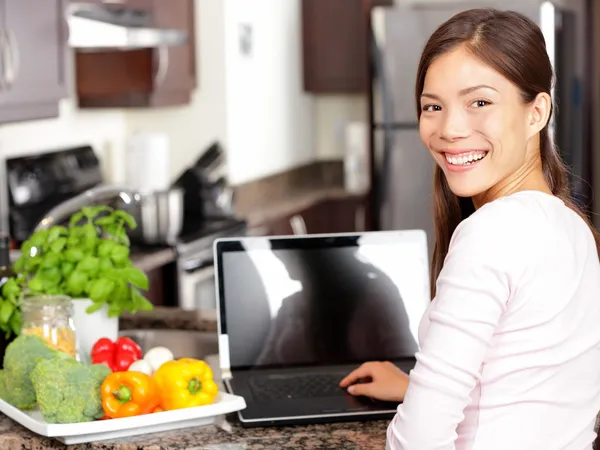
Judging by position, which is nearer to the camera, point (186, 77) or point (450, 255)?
point (450, 255)

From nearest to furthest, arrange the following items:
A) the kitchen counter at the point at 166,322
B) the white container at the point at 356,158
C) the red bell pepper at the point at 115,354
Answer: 1. the red bell pepper at the point at 115,354
2. the kitchen counter at the point at 166,322
3. the white container at the point at 356,158

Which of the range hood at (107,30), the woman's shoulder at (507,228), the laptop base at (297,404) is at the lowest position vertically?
the laptop base at (297,404)

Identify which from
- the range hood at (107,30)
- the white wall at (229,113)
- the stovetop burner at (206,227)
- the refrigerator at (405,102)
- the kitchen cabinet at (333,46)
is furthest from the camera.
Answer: the kitchen cabinet at (333,46)

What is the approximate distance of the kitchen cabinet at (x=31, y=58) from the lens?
315 cm

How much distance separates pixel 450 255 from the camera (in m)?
1.24

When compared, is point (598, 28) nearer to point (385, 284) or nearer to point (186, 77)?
point (186, 77)

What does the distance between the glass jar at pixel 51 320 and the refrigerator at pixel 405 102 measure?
3.14 meters

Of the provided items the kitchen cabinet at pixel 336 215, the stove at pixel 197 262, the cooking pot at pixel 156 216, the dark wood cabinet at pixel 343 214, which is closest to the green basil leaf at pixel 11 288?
the cooking pot at pixel 156 216

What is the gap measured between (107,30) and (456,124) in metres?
2.52

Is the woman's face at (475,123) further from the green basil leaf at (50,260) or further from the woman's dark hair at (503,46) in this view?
the green basil leaf at (50,260)

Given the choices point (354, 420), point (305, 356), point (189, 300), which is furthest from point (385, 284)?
point (189, 300)

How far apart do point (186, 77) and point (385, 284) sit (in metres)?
2.92

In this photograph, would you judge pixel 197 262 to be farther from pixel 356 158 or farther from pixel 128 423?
pixel 128 423

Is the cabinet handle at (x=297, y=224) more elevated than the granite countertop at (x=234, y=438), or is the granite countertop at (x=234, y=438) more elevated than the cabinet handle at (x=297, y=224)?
the granite countertop at (x=234, y=438)
